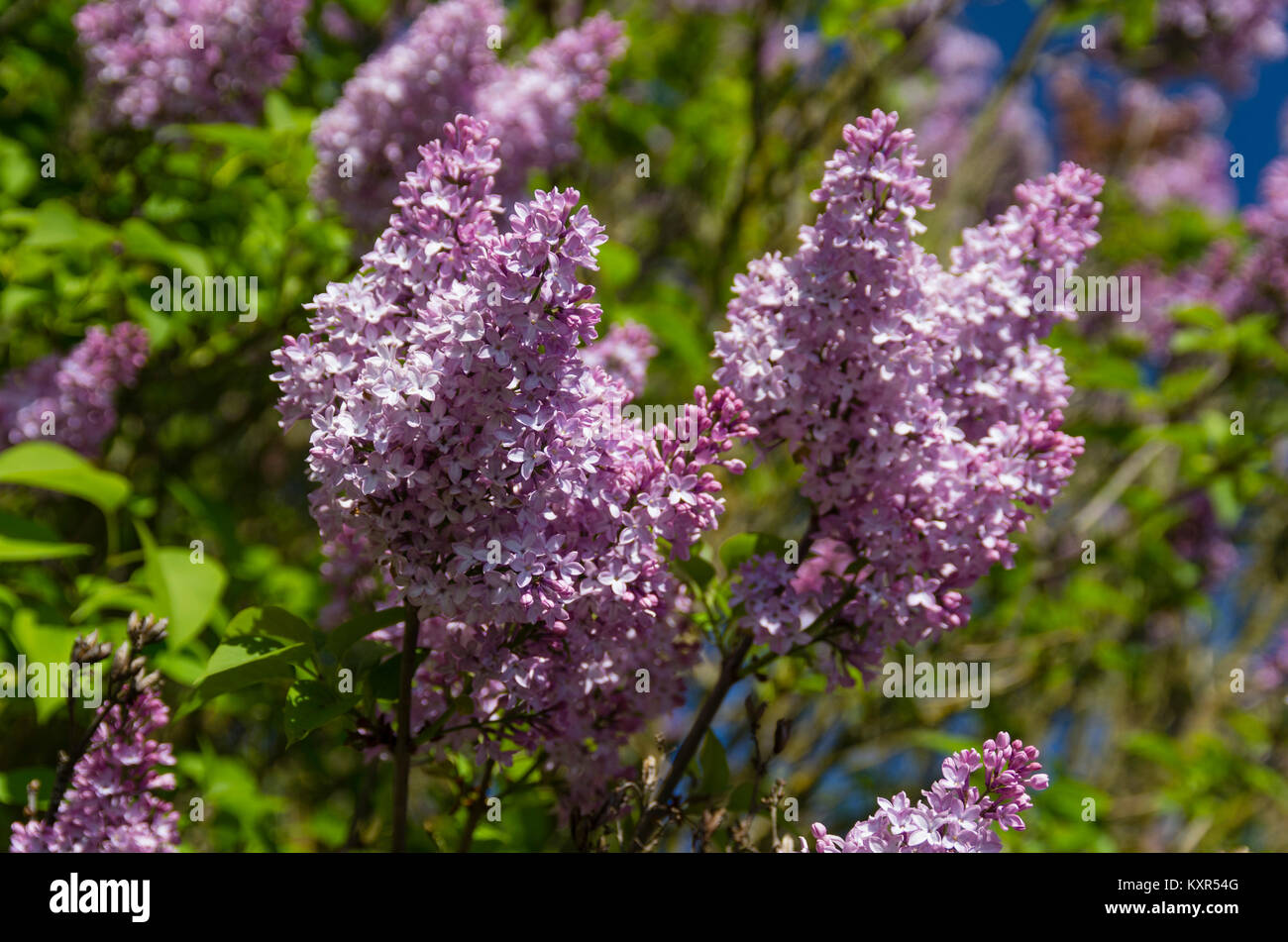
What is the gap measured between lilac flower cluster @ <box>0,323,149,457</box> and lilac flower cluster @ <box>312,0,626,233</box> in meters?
0.76

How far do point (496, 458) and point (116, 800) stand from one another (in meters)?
0.97

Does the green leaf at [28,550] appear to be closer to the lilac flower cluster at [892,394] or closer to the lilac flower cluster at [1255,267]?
the lilac flower cluster at [892,394]

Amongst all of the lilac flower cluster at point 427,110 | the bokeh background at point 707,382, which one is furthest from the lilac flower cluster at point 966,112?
the lilac flower cluster at point 427,110

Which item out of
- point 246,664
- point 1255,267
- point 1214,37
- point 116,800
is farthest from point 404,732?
point 1214,37

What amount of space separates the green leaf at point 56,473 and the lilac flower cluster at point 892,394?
152cm

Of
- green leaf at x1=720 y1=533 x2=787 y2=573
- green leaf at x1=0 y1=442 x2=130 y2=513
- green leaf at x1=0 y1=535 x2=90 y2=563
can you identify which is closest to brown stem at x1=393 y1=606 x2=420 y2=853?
green leaf at x1=720 y1=533 x2=787 y2=573

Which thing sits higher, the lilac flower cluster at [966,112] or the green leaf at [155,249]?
the lilac flower cluster at [966,112]

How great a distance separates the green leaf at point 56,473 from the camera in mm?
2537

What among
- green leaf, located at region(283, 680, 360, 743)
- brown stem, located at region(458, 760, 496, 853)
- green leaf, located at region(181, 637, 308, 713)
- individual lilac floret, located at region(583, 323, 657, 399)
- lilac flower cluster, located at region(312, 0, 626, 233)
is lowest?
brown stem, located at region(458, 760, 496, 853)

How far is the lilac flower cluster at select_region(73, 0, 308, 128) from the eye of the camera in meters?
3.53

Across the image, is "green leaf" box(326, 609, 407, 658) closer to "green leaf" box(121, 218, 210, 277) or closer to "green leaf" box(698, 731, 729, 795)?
"green leaf" box(698, 731, 729, 795)

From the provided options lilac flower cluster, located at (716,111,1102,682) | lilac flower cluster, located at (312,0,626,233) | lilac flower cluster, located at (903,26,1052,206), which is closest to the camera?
lilac flower cluster, located at (716,111,1102,682)

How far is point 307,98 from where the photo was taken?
181 inches

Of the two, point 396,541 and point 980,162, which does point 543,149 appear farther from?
point 980,162
